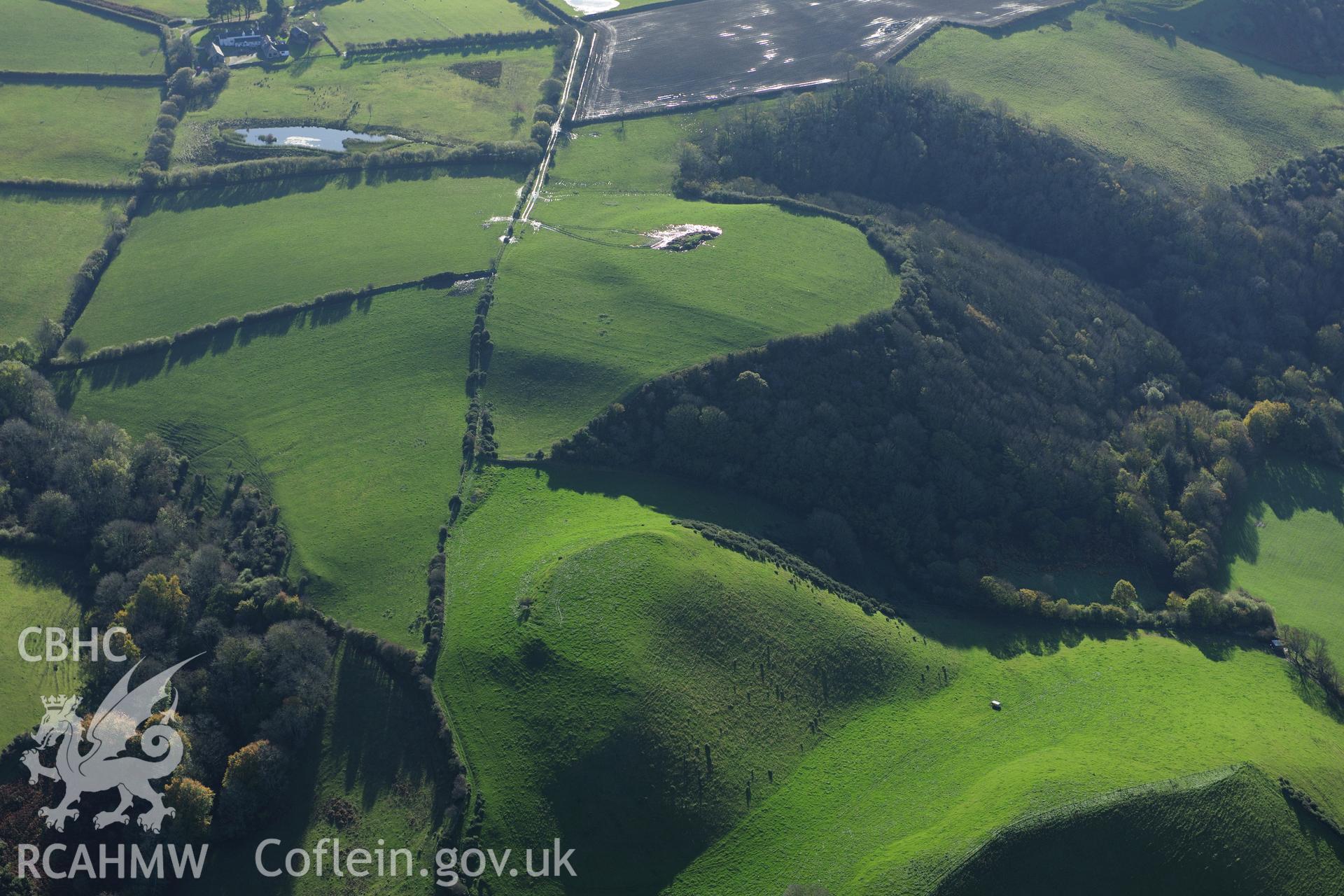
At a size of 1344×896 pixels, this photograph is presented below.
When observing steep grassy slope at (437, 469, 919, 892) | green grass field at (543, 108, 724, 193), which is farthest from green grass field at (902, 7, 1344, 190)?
steep grassy slope at (437, 469, 919, 892)

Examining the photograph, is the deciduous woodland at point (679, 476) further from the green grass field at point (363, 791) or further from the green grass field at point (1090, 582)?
the green grass field at point (1090, 582)

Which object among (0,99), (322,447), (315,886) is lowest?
(315,886)

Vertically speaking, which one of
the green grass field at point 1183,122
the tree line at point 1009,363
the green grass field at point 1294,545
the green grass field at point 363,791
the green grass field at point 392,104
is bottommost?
the green grass field at point 363,791

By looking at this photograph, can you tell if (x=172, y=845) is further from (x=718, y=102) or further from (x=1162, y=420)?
(x=718, y=102)

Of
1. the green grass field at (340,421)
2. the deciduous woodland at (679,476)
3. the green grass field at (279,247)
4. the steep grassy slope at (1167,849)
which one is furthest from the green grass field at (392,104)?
the steep grassy slope at (1167,849)

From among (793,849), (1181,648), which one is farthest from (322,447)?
(1181,648)

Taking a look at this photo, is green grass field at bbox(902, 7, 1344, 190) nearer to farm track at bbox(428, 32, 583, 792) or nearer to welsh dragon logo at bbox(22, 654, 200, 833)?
farm track at bbox(428, 32, 583, 792)

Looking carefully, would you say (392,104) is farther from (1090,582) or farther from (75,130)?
(1090,582)
